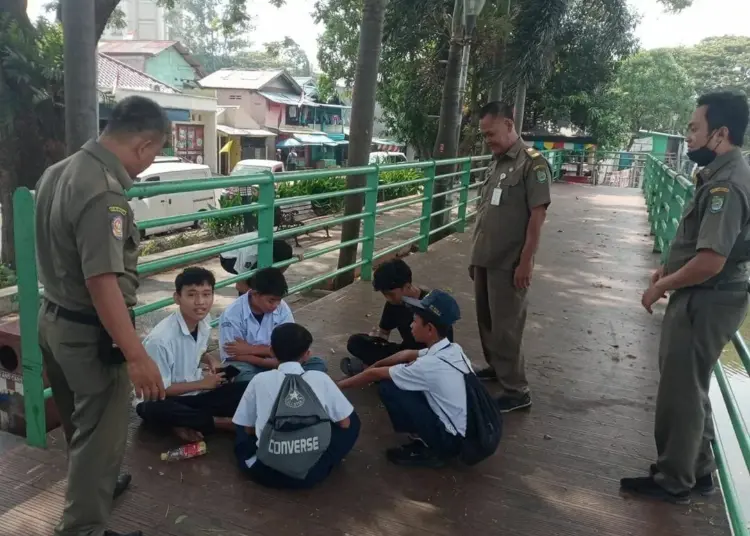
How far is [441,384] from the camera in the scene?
9.07 ft

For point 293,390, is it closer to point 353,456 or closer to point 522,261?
point 353,456

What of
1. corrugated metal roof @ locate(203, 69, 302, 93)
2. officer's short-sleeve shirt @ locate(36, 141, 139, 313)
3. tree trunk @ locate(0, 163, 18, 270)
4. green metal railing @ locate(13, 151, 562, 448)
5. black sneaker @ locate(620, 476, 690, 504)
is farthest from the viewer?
corrugated metal roof @ locate(203, 69, 302, 93)

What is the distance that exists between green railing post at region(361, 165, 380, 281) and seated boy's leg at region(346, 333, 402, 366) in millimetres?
2237

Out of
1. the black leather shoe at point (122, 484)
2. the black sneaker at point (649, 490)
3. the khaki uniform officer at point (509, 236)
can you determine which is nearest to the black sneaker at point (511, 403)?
the khaki uniform officer at point (509, 236)

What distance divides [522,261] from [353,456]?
Result: 1.34 meters

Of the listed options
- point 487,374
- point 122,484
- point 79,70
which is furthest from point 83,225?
point 79,70

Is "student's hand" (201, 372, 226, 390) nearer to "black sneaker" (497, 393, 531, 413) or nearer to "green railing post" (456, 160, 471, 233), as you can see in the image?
"black sneaker" (497, 393, 531, 413)

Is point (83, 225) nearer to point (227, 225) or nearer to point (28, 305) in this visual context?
point (28, 305)

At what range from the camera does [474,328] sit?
5082 mm

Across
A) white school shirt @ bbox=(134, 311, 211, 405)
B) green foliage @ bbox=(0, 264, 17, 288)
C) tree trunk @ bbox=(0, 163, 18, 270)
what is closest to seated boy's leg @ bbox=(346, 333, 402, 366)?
white school shirt @ bbox=(134, 311, 211, 405)

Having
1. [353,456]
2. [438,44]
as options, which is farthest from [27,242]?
[438,44]

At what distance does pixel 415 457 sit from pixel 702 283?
1.42 meters

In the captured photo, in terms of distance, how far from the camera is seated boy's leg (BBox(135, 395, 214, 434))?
9.57ft

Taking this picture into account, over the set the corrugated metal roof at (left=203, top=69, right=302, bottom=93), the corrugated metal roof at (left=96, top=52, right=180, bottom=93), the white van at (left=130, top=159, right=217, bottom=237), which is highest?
the corrugated metal roof at (left=203, top=69, right=302, bottom=93)
